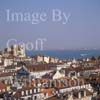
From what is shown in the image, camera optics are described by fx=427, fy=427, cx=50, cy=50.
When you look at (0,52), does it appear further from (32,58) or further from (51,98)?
(51,98)

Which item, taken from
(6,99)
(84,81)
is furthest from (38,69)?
(6,99)

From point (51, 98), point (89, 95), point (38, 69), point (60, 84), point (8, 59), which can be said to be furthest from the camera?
point (8, 59)

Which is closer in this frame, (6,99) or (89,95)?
(6,99)

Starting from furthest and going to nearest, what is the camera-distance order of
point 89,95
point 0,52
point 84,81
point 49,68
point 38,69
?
point 0,52
point 49,68
point 38,69
point 84,81
point 89,95

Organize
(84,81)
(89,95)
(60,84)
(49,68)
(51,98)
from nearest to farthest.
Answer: (51,98)
(89,95)
(60,84)
(84,81)
(49,68)

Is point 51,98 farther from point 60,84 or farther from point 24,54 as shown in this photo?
point 24,54

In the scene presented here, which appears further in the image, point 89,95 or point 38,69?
point 38,69

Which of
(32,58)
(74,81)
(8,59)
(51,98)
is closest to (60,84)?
(74,81)

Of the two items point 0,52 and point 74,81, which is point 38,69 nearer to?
point 74,81

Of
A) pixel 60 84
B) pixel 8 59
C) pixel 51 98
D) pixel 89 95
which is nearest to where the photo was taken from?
pixel 51 98
